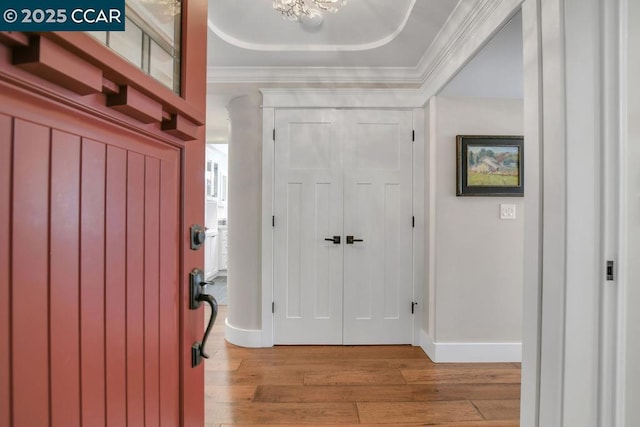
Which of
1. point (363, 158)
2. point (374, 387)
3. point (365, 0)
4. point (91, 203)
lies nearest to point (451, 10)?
point (365, 0)

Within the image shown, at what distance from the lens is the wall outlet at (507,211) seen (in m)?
2.53

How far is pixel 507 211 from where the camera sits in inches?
99.6

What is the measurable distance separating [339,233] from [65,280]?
2.39 m

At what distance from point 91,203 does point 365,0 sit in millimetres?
2096

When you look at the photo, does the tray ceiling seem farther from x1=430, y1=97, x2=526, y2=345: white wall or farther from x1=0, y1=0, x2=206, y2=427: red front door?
x1=0, y1=0, x2=206, y2=427: red front door

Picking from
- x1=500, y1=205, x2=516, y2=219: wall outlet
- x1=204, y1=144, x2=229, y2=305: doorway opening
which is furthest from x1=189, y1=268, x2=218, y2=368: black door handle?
x1=204, y1=144, x2=229, y2=305: doorway opening

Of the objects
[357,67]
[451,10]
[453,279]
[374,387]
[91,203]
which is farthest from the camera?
[357,67]

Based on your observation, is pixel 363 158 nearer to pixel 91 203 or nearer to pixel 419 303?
pixel 419 303

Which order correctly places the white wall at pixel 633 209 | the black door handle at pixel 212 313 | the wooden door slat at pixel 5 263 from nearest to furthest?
1. the wooden door slat at pixel 5 263
2. the black door handle at pixel 212 313
3. the white wall at pixel 633 209

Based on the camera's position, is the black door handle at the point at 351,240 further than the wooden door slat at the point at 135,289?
Yes

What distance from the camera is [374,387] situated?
2057 millimetres

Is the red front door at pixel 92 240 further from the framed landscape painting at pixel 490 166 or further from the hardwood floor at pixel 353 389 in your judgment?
the framed landscape painting at pixel 490 166

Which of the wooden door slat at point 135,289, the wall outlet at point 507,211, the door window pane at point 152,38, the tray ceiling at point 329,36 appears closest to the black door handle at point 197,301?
the wooden door slat at point 135,289

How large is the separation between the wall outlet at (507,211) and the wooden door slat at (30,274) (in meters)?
2.82
